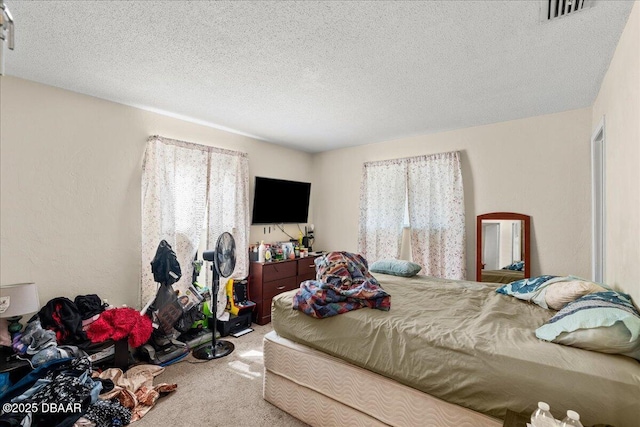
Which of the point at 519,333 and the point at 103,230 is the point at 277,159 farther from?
the point at 519,333

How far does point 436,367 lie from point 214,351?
92.8 inches

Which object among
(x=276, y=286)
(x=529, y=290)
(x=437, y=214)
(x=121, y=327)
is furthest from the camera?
(x=276, y=286)

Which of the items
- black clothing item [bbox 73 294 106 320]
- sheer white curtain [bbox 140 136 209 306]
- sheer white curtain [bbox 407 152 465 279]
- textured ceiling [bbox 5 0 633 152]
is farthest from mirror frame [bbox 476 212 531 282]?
black clothing item [bbox 73 294 106 320]

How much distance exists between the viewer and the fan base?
2.92m

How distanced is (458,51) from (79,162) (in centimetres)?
339

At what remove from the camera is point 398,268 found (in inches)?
128

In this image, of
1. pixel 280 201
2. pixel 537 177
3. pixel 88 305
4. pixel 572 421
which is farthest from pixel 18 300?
pixel 537 177

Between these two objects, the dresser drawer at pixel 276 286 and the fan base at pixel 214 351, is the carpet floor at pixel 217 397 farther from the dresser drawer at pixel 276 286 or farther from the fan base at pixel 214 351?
the dresser drawer at pixel 276 286

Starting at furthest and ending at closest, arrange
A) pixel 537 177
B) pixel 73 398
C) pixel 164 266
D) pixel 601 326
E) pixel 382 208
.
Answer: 1. pixel 382 208
2. pixel 537 177
3. pixel 164 266
4. pixel 73 398
5. pixel 601 326

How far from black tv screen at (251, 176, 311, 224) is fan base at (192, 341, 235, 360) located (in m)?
1.69

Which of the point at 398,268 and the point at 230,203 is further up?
the point at 230,203

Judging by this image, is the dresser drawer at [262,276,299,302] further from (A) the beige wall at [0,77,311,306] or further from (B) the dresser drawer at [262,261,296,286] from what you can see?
(A) the beige wall at [0,77,311,306]

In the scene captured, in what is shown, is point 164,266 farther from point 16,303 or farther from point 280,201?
point 280,201

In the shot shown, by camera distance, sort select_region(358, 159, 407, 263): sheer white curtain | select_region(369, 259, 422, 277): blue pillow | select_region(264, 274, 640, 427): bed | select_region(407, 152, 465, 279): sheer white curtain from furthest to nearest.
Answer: select_region(358, 159, 407, 263): sheer white curtain → select_region(407, 152, 465, 279): sheer white curtain → select_region(369, 259, 422, 277): blue pillow → select_region(264, 274, 640, 427): bed
